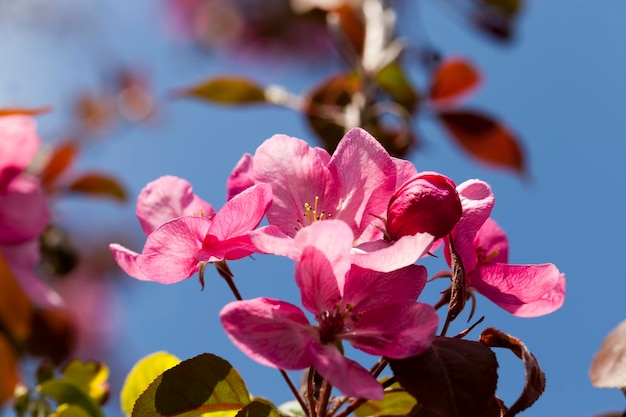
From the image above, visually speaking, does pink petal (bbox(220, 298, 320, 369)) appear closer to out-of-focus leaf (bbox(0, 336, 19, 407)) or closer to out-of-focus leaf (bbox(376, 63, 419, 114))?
out-of-focus leaf (bbox(0, 336, 19, 407))

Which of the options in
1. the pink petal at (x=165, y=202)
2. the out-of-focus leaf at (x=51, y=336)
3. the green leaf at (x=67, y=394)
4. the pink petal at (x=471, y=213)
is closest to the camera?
the pink petal at (x=471, y=213)

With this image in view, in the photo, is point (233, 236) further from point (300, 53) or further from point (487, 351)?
point (300, 53)

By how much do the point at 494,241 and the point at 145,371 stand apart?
433 mm

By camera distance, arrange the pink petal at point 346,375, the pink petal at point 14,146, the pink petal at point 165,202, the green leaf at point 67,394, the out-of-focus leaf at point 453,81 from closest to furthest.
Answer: the pink petal at point 346,375 → the pink petal at point 165,202 → the green leaf at point 67,394 → the pink petal at point 14,146 → the out-of-focus leaf at point 453,81

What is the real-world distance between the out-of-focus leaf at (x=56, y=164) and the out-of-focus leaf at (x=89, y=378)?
876 millimetres

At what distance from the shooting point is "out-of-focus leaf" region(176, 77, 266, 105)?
159cm

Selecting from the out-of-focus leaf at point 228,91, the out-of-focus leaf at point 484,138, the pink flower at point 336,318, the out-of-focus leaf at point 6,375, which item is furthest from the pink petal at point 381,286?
the out-of-focus leaf at point 484,138

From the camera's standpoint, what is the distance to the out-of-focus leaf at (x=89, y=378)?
0.91m

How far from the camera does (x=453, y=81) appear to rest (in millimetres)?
1813

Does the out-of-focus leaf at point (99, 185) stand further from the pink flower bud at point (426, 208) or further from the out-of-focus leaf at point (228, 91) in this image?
the pink flower bud at point (426, 208)

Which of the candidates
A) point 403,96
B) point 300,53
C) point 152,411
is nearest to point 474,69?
point 403,96

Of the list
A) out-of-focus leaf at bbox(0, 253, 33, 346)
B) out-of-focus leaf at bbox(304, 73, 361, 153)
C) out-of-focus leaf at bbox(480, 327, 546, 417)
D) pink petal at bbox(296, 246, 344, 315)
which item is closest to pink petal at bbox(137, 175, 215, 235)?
pink petal at bbox(296, 246, 344, 315)

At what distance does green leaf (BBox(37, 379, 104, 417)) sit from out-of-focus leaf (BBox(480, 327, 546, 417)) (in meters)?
0.52

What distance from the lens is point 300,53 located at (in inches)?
148
